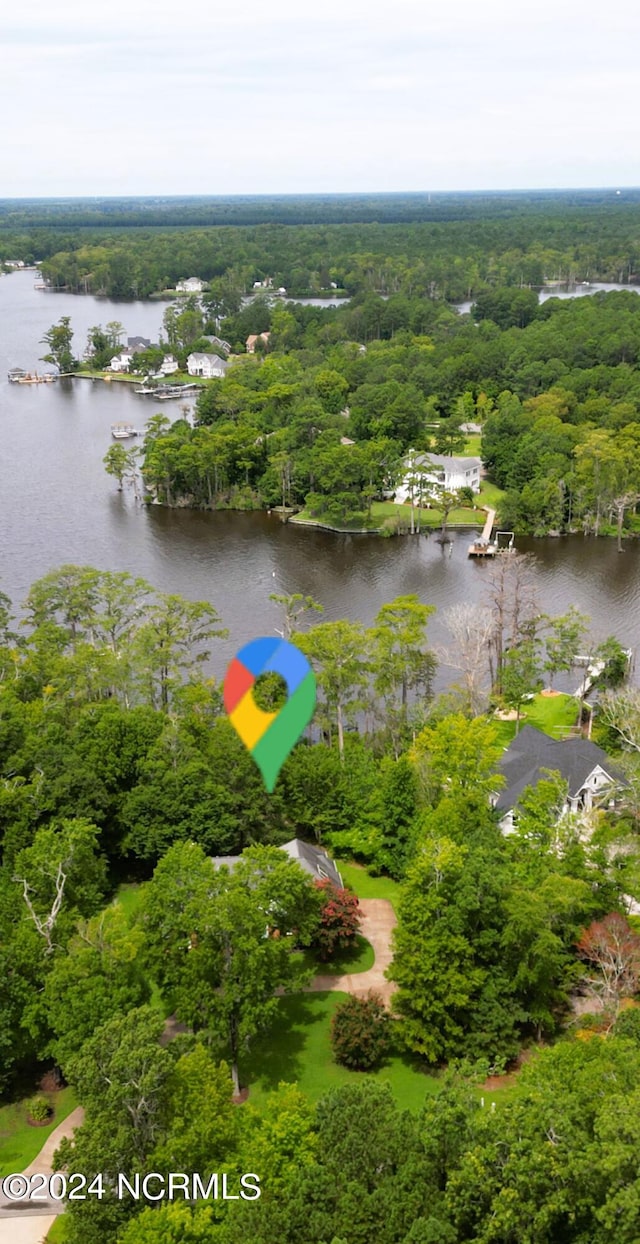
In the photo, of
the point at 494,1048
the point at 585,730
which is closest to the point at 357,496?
the point at 585,730

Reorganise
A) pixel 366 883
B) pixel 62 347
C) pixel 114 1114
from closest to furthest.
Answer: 1. pixel 114 1114
2. pixel 366 883
3. pixel 62 347

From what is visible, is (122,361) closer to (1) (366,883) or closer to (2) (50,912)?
(1) (366,883)

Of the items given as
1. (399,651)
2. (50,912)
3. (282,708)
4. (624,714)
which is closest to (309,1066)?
(50,912)

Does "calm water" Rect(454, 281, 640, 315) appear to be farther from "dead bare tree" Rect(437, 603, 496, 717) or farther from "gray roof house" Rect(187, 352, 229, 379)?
"dead bare tree" Rect(437, 603, 496, 717)

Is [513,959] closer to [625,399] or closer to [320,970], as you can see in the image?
[320,970]

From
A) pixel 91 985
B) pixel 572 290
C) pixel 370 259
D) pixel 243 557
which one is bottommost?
pixel 243 557

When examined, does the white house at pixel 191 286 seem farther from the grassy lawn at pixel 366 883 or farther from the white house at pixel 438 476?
the grassy lawn at pixel 366 883

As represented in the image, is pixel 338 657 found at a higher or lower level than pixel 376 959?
higher

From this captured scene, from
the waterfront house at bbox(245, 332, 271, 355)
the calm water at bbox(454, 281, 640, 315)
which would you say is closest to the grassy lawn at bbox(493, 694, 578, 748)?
the waterfront house at bbox(245, 332, 271, 355)
